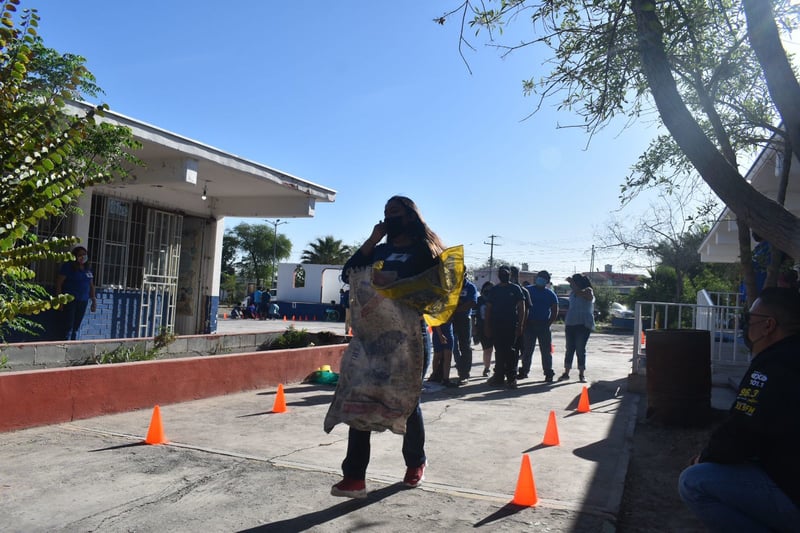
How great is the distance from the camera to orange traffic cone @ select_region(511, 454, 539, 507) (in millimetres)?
3910

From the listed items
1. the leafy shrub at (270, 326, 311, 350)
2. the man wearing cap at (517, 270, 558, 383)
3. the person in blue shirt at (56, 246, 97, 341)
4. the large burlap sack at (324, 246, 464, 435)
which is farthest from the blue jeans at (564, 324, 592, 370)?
the person in blue shirt at (56, 246, 97, 341)

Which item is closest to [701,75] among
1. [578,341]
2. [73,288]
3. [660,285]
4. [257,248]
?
[578,341]

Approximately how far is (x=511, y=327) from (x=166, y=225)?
8.40m

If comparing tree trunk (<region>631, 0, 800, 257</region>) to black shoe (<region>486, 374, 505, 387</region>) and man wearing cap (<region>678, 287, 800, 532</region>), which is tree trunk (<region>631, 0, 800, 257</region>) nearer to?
man wearing cap (<region>678, 287, 800, 532</region>)

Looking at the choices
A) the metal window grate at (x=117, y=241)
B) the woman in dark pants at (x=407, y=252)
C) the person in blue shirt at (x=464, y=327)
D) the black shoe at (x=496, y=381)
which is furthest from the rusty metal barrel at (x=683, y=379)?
the metal window grate at (x=117, y=241)

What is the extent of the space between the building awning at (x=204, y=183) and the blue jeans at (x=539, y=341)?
5.76m

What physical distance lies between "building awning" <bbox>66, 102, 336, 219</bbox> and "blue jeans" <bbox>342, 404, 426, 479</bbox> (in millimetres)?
5981

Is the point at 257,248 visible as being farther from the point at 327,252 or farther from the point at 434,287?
the point at 434,287

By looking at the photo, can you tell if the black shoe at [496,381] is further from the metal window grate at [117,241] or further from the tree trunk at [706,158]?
the metal window grate at [117,241]

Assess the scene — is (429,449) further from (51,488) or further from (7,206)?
(7,206)

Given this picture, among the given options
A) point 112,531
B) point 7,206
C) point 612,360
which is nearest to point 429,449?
point 112,531

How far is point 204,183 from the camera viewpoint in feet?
42.5

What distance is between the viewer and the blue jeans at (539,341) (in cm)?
1004

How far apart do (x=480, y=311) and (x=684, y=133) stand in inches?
359
